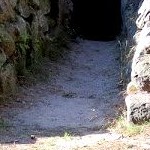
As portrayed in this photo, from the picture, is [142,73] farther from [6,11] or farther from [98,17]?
[98,17]

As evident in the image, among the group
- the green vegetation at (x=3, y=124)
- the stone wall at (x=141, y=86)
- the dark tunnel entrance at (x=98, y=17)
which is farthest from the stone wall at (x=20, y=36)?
the dark tunnel entrance at (x=98, y=17)

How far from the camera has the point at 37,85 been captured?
9.20m

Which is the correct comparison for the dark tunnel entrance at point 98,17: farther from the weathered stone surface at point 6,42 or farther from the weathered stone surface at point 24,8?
the weathered stone surface at point 6,42

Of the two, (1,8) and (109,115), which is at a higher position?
(1,8)

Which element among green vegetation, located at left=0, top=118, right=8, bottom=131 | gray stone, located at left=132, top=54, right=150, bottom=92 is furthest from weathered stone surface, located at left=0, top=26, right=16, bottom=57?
gray stone, located at left=132, top=54, right=150, bottom=92

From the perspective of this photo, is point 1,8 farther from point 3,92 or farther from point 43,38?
point 43,38

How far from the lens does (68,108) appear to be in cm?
791

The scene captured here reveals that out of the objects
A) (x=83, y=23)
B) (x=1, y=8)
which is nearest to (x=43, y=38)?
(x=1, y=8)

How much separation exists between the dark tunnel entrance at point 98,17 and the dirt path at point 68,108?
21.1 ft

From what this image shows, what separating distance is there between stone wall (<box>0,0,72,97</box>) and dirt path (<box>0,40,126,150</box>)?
0.51 meters

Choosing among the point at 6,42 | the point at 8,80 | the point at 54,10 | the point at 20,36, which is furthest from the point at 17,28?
the point at 54,10

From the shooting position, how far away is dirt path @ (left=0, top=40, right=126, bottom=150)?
598cm

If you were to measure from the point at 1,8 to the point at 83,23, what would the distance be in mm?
10650

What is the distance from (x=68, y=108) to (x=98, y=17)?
→ 493 inches
